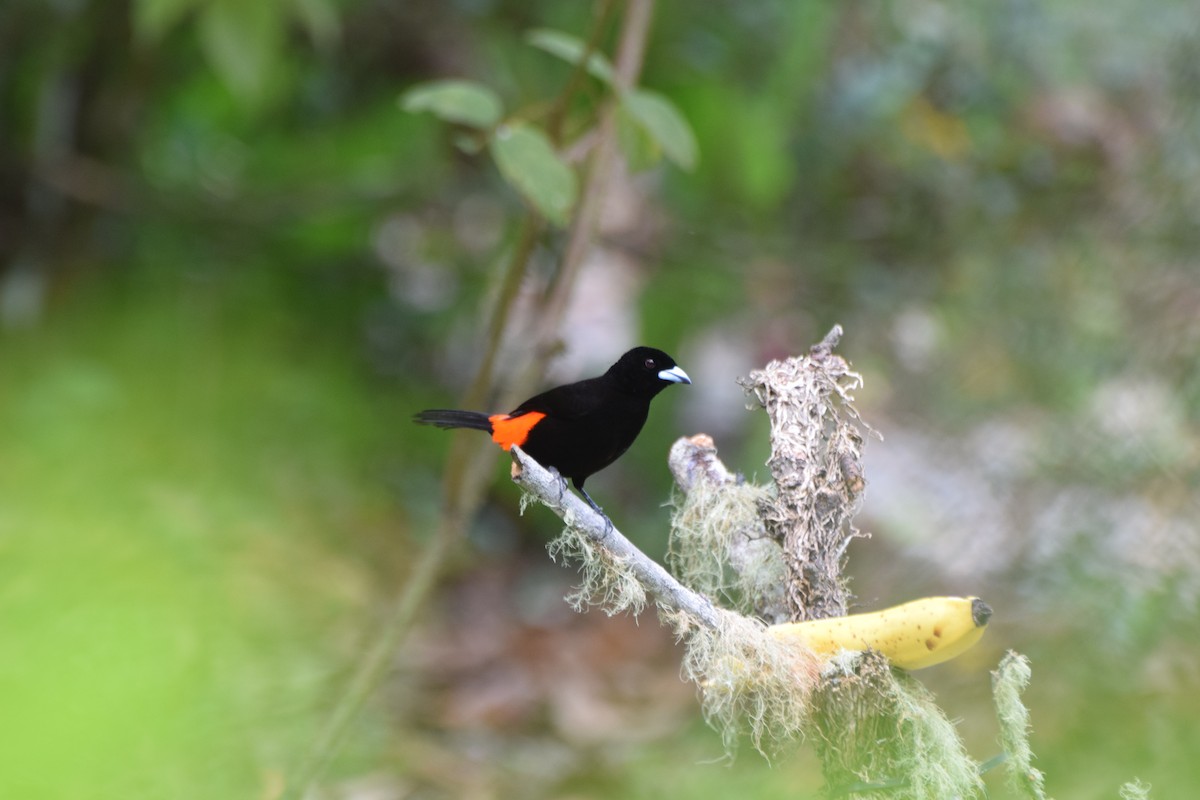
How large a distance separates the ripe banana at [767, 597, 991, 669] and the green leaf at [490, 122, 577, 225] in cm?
61

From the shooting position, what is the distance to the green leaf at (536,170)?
1154 mm

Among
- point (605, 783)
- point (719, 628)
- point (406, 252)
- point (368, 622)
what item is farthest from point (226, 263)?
point (719, 628)

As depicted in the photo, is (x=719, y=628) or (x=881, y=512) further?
(x=881, y=512)

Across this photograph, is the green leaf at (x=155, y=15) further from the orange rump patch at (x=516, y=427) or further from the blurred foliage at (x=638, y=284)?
the orange rump patch at (x=516, y=427)

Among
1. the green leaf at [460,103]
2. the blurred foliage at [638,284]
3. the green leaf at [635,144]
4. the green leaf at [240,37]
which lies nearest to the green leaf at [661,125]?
A: the green leaf at [635,144]

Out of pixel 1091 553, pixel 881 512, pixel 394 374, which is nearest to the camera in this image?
pixel 1091 553

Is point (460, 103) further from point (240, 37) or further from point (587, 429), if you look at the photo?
point (240, 37)

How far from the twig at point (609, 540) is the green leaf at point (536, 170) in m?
0.56

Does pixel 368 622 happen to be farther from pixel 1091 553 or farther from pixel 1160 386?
pixel 1160 386

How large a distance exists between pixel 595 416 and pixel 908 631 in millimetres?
214

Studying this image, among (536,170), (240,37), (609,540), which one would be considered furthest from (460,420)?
(240,37)

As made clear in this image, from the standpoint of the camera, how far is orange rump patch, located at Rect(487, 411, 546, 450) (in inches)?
29.1

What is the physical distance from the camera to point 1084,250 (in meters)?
2.61

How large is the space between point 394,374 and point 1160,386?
1616 millimetres
